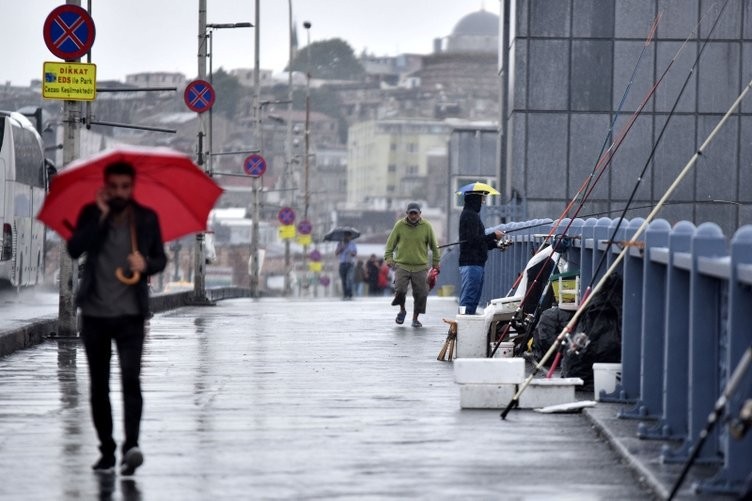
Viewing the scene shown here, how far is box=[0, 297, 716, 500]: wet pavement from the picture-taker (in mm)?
8602

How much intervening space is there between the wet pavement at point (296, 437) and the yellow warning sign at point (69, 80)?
316 centimetres

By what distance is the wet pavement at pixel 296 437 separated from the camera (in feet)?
28.2

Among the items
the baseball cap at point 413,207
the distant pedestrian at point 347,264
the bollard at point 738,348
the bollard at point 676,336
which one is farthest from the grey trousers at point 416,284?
the distant pedestrian at point 347,264

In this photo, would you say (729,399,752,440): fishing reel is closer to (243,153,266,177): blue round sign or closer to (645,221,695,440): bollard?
(645,221,695,440): bollard

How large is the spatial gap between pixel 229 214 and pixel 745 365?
5935 inches

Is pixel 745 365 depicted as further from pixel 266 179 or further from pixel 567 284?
pixel 266 179

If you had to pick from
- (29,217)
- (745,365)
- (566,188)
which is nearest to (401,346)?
(745,365)

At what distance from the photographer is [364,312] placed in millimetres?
30734

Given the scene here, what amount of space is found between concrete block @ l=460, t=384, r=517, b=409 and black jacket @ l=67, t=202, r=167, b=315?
3.64m

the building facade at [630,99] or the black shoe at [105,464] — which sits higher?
the building facade at [630,99]

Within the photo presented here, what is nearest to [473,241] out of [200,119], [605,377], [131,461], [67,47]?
[67,47]

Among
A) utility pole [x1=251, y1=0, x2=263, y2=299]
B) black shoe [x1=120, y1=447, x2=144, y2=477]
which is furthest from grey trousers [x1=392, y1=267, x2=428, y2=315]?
utility pole [x1=251, y1=0, x2=263, y2=299]

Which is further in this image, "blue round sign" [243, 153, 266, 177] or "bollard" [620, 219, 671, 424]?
"blue round sign" [243, 153, 266, 177]

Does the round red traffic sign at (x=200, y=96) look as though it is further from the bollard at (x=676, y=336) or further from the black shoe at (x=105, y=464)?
the black shoe at (x=105, y=464)
